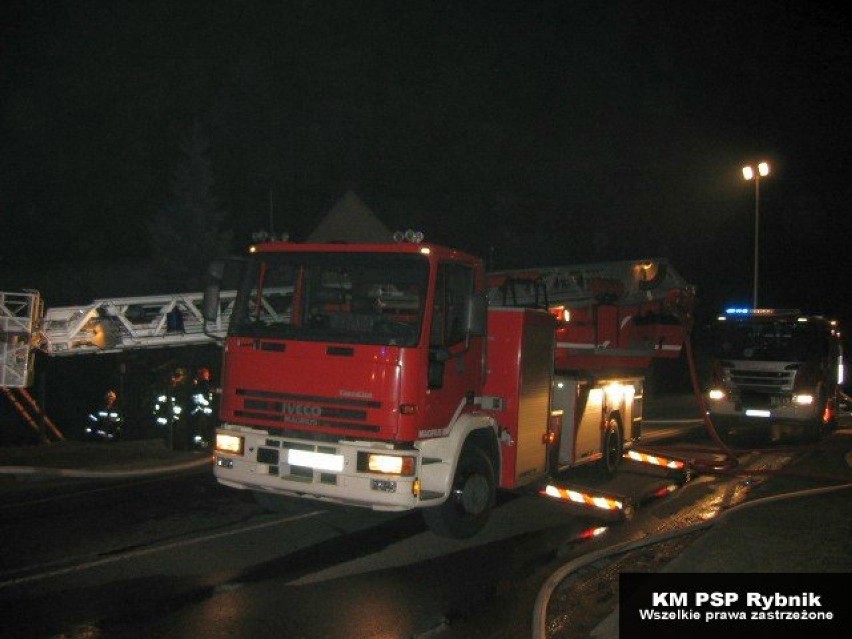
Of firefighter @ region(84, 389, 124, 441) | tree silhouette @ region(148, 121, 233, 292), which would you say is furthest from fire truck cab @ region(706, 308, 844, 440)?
tree silhouette @ region(148, 121, 233, 292)

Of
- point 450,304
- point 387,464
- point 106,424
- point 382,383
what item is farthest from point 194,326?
point 387,464

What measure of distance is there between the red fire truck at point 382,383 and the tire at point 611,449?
2141mm

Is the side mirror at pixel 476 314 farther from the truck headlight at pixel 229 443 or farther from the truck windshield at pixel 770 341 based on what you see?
the truck windshield at pixel 770 341

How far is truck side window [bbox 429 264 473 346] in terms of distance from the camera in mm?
6914

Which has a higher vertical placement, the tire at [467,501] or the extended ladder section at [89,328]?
the extended ladder section at [89,328]

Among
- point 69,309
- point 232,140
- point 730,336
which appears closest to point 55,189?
point 232,140

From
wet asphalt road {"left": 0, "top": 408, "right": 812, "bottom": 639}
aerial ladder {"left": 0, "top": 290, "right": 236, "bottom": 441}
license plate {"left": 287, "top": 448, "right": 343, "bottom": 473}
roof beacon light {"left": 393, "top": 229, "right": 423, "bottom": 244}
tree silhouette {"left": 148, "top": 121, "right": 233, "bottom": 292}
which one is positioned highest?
tree silhouette {"left": 148, "top": 121, "right": 233, "bottom": 292}

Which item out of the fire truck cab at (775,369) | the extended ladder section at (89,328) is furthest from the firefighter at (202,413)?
the fire truck cab at (775,369)

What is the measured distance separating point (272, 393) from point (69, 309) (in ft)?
20.1

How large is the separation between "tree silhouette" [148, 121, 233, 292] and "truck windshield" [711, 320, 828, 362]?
1064 inches

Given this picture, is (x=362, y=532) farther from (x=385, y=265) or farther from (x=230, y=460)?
(x=385, y=265)

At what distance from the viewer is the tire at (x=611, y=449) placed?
10.5m

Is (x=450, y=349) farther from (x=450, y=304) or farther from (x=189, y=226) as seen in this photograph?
(x=189, y=226)

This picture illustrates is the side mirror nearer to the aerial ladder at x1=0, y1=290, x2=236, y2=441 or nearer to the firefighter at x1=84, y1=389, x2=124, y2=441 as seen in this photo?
the aerial ladder at x1=0, y1=290, x2=236, y2=441
